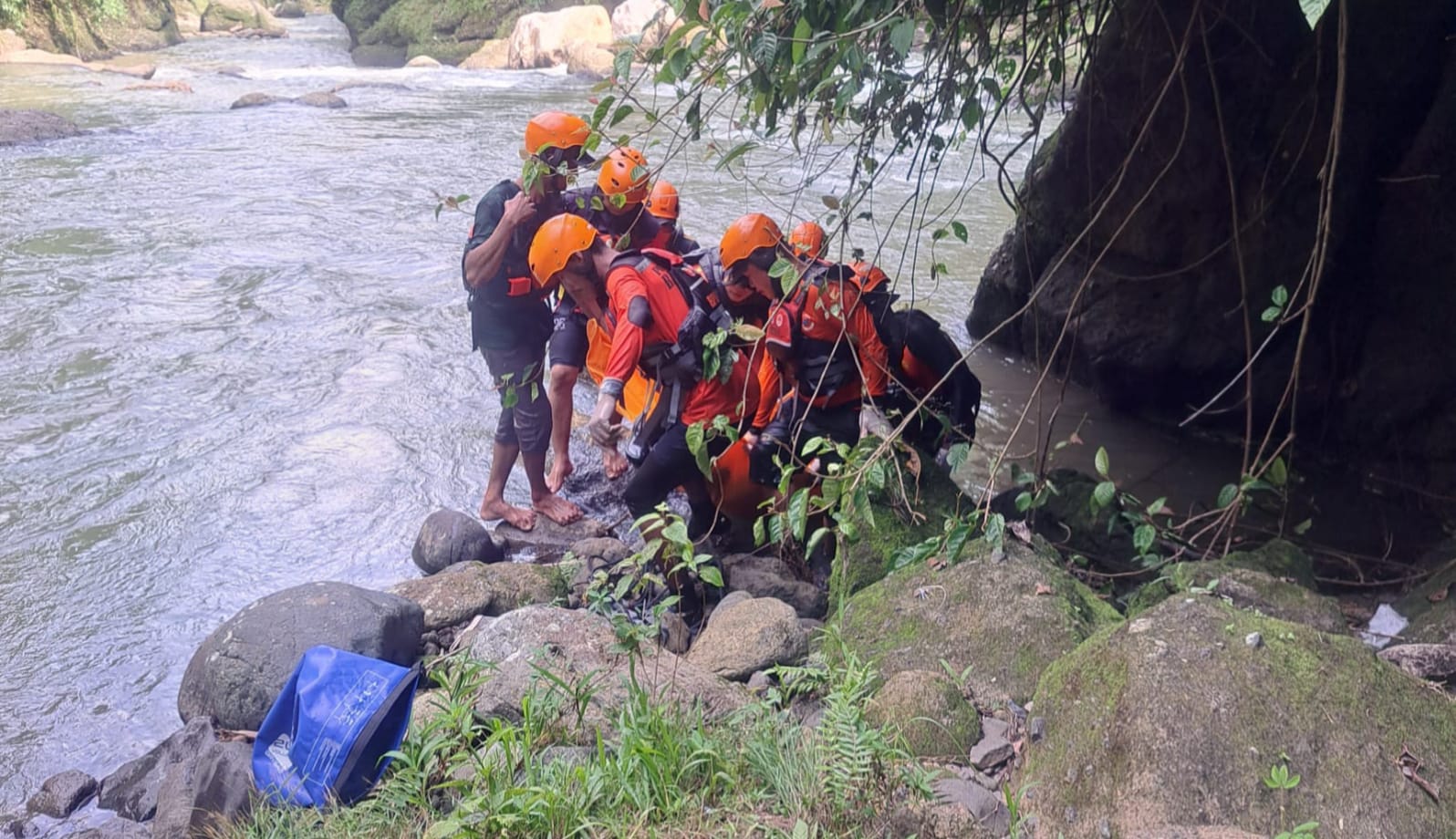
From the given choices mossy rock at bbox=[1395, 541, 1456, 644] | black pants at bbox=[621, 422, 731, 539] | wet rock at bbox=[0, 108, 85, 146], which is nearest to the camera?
mossy rock at bbox=[1395, 541, 1456, 644]

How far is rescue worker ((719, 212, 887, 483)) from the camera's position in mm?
4242

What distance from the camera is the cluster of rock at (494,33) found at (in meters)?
24.4

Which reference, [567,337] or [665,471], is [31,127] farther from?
[665,471]

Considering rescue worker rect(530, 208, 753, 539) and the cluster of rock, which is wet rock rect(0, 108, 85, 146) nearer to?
the cluster of rock

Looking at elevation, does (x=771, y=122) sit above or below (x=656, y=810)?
above

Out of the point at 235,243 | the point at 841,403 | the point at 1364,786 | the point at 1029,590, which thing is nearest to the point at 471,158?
the point at 235,243

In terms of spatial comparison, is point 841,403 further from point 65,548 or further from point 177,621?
point 65,548

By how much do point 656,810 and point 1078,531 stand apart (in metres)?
2.99

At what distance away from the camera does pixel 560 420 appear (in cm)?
571

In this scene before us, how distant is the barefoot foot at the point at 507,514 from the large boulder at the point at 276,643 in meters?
1.45

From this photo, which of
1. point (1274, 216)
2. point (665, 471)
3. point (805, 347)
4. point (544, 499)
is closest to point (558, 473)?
point (544, 499)

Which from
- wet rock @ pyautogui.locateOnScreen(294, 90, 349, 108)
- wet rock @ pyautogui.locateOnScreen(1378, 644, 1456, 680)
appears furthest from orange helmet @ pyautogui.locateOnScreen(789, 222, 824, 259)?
wet rock @ pyautogui.locateOnScreen(294, 90, 349, 108)

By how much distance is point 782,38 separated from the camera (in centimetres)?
329

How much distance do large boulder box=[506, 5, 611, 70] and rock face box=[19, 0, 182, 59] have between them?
33.8 ft
